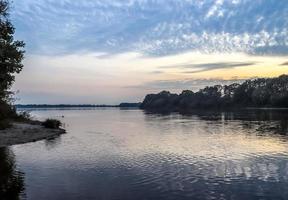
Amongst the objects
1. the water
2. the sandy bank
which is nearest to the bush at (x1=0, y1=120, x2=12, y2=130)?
the sandy bank

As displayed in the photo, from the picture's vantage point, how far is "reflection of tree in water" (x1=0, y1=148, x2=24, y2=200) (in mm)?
25500

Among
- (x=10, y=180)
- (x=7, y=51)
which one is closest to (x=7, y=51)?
(x=7, y=51)

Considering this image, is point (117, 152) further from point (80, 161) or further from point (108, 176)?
point (108, 176)

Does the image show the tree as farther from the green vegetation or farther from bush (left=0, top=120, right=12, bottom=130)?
bush (left=0, top=120, right=12, bottom=130)

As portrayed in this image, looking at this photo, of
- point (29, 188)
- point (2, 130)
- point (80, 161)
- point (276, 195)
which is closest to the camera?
point (276, 195)

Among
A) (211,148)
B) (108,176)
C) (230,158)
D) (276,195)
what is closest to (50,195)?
(108,176)

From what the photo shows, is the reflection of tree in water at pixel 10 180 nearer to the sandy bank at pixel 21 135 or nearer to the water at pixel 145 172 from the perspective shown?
the water at pixel 145 172

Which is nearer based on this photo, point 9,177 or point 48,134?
point 9,177

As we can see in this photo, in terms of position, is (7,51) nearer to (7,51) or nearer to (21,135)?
(7,51)

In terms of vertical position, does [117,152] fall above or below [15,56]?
below

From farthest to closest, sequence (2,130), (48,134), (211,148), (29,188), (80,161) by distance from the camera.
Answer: (48,134) → (2,130) → (211,148) → (80,161) → (29,188)

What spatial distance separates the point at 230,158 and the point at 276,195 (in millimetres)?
Answer: 15726

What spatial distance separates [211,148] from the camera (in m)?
49.2

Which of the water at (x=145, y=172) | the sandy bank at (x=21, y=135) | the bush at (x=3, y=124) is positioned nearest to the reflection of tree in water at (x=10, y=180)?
the water at (x=145, y=172)
